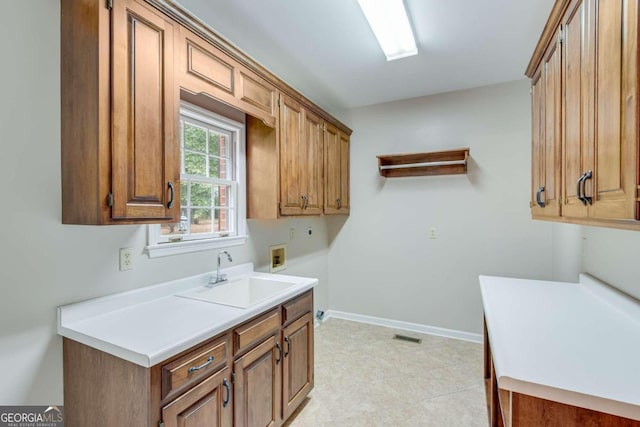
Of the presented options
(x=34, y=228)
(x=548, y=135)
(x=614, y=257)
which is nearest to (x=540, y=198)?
(x=548, y=135)

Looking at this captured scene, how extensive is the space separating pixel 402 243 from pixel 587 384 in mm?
2594

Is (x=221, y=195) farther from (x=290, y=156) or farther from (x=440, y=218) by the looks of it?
(x=440, y=218)

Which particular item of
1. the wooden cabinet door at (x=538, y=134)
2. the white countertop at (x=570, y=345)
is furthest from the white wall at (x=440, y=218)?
the white countertop at (x=570, y=345)

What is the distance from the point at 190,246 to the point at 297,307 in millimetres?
809

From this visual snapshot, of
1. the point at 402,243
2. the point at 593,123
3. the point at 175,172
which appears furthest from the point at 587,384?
the point at 402,243

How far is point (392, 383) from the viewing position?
2422 mm

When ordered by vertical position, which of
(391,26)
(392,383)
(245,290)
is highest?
(391,26)

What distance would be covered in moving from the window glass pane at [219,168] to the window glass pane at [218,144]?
0.05 metres

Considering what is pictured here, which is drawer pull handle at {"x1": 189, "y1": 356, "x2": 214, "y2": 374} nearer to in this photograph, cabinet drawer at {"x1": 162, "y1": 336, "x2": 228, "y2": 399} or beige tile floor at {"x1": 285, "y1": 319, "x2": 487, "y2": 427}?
cabinet drawer at {"x1": 162, "y1": 336, "x2": 228, "y2": 399}

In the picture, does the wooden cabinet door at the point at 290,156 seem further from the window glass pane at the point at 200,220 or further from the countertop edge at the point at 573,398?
the countertop edge at the point at 573,398

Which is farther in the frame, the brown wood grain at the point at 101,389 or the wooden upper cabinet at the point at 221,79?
the wooden upper cabinet at the point at 221,79

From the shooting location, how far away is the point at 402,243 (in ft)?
11.5

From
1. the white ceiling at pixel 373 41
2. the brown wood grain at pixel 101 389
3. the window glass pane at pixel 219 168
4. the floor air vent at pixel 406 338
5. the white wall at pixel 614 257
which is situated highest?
the white ceiling at pixel 373 41

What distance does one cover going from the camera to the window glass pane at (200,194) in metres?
2.13
